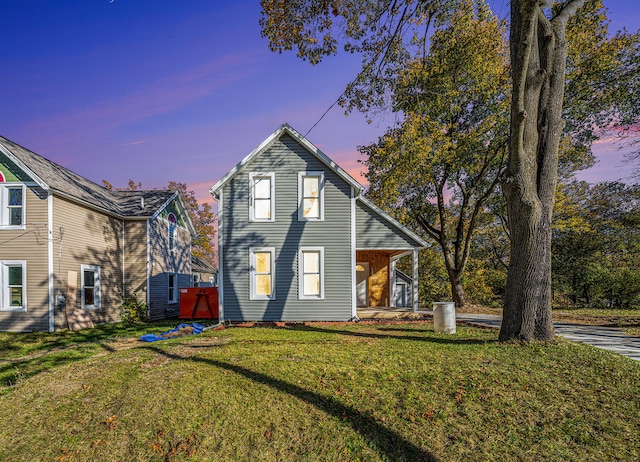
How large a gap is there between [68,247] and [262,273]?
8284 mm

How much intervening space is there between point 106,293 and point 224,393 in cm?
1304

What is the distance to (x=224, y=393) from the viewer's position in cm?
546

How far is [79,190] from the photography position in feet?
48.7

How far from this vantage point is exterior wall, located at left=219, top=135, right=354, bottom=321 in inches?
492

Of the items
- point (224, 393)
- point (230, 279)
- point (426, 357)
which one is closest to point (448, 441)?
point (426, 357)

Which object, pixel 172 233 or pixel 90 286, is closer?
pixel 90 286

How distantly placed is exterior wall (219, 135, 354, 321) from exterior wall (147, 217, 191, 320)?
6684 mm

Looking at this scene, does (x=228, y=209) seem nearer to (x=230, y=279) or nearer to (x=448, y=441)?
(x=230, y=279)

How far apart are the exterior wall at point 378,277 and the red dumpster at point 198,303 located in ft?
25.3

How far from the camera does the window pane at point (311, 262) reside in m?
12.7

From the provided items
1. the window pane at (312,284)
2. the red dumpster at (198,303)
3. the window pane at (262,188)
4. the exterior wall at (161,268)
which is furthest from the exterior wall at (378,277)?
the exterior wall at (161,268)

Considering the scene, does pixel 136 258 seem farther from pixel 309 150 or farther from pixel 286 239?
pixel 309 150

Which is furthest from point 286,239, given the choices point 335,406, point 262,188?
point 335,406

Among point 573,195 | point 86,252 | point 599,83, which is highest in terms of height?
point 599,83
